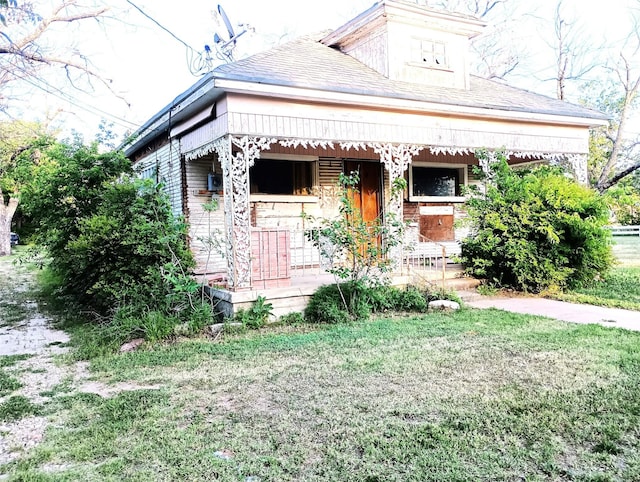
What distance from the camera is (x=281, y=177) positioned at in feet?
32.3

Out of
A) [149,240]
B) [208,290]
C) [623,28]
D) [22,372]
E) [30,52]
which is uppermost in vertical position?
[623,28]

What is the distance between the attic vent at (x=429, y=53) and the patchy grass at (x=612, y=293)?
5.22 m

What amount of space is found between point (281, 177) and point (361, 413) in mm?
6945

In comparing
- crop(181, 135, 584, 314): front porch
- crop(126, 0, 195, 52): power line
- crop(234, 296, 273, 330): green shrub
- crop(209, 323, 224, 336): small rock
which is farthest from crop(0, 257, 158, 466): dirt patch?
crop(126, 0, 195, 52): power line

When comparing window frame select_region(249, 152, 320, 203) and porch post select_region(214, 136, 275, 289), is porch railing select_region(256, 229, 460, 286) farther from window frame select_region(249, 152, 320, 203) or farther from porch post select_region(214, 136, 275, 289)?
window frame select_region(249, 152, 320, 203)

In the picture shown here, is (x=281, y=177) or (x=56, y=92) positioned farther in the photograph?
(x=56, y=92)

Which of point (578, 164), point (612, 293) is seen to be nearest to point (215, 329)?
point (612, 293)

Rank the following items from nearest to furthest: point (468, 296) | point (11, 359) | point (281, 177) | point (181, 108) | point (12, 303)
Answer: point (11, 359) < point (181, 108) < point (468, 296) < point (12, 303) < point (281, 177)

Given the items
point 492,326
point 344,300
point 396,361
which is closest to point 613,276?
point 492,326

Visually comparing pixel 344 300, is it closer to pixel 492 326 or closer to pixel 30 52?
pixel 492 326

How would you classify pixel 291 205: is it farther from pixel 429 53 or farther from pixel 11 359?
pixel 11 359

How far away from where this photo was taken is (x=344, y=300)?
7.10 meters

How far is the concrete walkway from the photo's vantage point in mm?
6426

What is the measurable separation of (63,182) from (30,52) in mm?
5062
